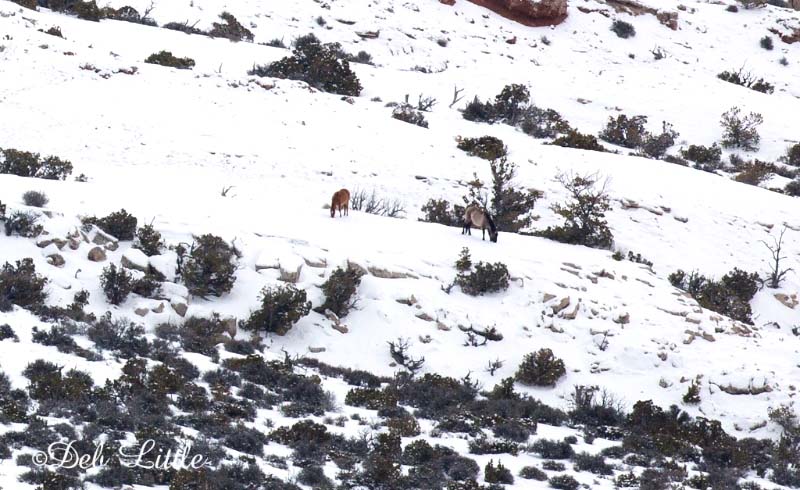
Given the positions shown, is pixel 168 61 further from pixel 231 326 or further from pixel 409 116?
pixel 231 326

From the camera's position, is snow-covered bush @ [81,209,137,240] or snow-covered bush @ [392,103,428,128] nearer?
snow-covered bush @ [81,209,137,240]

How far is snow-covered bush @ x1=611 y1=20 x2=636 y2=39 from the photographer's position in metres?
33.9

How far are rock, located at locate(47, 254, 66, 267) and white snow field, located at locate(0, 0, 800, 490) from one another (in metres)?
0.14

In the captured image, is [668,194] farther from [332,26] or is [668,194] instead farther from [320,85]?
[332,26]

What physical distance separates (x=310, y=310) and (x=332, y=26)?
18.4 meters

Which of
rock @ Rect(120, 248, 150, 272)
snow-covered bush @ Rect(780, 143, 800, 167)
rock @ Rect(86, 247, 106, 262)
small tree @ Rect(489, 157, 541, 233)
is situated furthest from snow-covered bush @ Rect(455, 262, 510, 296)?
snow-covered bush @ Rect(780, 143, 800, 167)

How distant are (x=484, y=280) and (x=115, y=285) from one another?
5.43 metres

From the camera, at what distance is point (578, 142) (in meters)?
23.5

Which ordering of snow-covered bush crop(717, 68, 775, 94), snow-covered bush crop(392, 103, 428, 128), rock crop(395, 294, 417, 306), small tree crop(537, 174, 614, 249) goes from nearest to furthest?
1. rock crop(395, 294, 417, 306)
2. small tree crop(537, 174, 614, 249)
3. snow-covered bush crop(392, 103, 428, 128)
4. snow-covered bush crop(717, 68, 775, 94)

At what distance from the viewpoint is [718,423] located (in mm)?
11836

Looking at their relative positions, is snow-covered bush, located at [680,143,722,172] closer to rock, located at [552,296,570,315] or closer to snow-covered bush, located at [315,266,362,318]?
rock, located at [552,296,570,315]

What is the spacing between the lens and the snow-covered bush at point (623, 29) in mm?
33938

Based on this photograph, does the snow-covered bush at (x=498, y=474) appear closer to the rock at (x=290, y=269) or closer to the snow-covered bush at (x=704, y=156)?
the rock at (x=290, y=269)

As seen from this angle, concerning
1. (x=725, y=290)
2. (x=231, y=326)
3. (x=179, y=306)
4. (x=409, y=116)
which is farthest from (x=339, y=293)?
(x=409, y=116)
